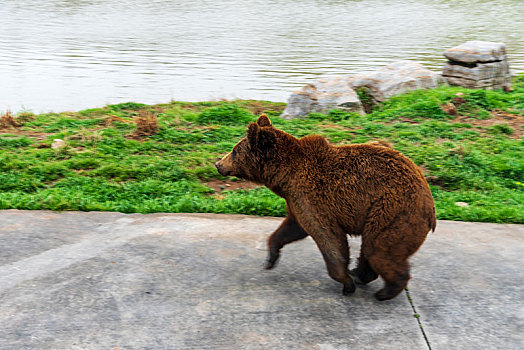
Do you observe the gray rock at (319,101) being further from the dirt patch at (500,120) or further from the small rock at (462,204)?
the small rock at (462,204)

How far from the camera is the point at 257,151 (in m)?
4.34

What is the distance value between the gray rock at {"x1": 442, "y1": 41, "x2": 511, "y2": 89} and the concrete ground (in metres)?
6.34

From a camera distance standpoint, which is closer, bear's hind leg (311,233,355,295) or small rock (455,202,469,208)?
bear's hind leg (311,233,355,295)

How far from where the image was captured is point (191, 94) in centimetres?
1202

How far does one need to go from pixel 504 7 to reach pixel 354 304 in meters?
29.1

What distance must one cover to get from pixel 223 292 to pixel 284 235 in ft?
2.24

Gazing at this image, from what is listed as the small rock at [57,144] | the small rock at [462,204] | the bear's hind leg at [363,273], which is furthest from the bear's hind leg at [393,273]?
the small rock at [57,144]

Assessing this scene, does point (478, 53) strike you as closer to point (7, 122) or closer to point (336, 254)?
point (336, 254)

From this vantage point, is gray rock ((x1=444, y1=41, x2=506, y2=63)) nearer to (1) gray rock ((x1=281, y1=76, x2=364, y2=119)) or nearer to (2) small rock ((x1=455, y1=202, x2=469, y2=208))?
(1) gray rock ((x1=281, y1=76, x2=364, y2=119))

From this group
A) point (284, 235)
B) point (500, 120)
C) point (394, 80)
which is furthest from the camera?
point (394, 80)

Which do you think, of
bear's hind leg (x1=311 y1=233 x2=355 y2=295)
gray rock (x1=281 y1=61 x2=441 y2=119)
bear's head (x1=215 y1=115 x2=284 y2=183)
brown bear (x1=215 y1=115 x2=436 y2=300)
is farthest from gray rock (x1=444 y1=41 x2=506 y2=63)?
bear's hind leg (x1=311 y1=233 x2=355 y2=295)

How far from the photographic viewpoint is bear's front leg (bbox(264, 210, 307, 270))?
4418 millimetres

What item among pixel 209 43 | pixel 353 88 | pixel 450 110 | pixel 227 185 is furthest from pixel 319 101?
pixel 209 43

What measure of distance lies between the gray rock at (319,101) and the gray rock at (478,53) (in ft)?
8.98
